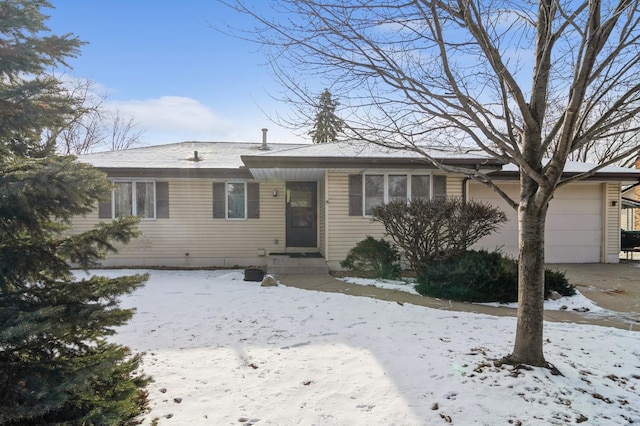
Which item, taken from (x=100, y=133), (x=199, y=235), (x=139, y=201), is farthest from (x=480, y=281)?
(x=100, y=133)

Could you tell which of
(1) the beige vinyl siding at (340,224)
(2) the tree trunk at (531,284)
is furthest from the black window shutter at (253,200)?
(2) the tree trunk at (531,284)

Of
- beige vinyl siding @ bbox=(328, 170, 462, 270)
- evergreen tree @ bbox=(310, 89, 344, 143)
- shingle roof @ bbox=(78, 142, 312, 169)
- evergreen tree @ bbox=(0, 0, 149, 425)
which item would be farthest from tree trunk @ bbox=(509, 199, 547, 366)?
shingle roof @ bbox=(78, 142, 312, 169)

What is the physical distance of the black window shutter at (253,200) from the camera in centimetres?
1107

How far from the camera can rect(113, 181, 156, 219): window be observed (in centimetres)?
1048

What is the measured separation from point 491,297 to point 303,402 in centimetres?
454

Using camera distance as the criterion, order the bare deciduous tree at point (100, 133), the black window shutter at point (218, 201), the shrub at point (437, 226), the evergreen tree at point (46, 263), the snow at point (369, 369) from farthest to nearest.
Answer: the bare deciduous tree at point (100, 133), the black window shutter at point (218, 201), the shrub at point (437, 226), the snow at point (369, 369), the evergreen tree at point (46, 263)

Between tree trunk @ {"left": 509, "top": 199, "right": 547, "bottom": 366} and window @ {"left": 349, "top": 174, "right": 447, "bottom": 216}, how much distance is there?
6.42 m

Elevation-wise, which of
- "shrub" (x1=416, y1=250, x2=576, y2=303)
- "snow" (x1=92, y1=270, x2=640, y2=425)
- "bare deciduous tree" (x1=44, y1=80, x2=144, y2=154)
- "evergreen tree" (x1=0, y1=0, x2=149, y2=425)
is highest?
"bare deciduous tree" (x1=44, y1=80, x2=144, y2=154)

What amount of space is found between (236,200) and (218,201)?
1.68 feet

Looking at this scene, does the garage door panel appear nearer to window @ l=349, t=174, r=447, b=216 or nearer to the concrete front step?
window @ l=349, t=174, r=447, b=216

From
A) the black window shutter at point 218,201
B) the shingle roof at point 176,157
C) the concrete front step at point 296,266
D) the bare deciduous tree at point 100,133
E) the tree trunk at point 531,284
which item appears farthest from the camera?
the bare deciduous tree at point 100,133

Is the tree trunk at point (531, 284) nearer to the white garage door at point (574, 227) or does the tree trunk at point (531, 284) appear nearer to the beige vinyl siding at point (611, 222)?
the white garage door at point (574, 227)

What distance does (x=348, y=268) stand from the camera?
926 cm

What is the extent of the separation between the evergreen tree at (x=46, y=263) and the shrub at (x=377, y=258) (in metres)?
6.07
